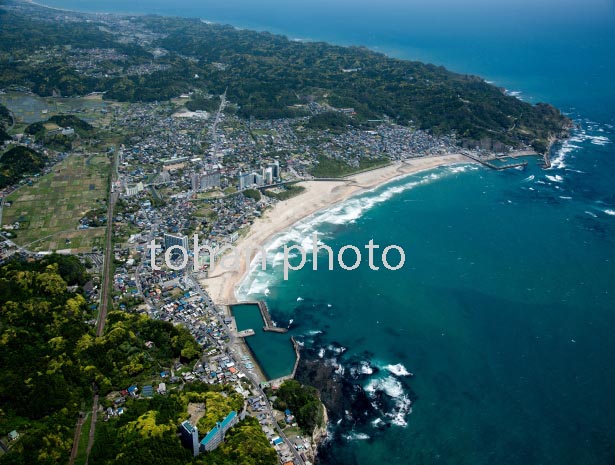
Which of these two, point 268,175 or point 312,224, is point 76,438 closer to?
point 312,224

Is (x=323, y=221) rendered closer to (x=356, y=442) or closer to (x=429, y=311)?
(x=429, y=311)

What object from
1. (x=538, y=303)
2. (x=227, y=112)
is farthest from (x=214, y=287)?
(x=227, y=112)

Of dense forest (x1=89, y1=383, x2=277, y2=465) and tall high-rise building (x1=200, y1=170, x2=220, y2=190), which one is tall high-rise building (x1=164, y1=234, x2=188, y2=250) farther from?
dense forest (x1=89, y1=383, x2=277, y2=465)

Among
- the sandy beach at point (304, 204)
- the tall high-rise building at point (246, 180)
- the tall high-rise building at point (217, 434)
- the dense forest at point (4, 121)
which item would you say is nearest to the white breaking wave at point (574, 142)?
the sandy beach at point (304, 204)

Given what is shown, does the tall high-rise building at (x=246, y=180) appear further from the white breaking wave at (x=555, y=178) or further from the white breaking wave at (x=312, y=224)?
the white breaking wave at (x=555, y=178)

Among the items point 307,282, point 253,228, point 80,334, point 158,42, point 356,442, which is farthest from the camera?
point 158,42

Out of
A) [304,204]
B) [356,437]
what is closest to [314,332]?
[356,437]

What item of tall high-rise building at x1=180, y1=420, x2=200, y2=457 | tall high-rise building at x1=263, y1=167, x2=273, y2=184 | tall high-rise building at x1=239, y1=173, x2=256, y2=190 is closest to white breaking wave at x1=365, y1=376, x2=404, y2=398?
tall high-rise building at x1=180, y1=420, x2=200, y2=457
